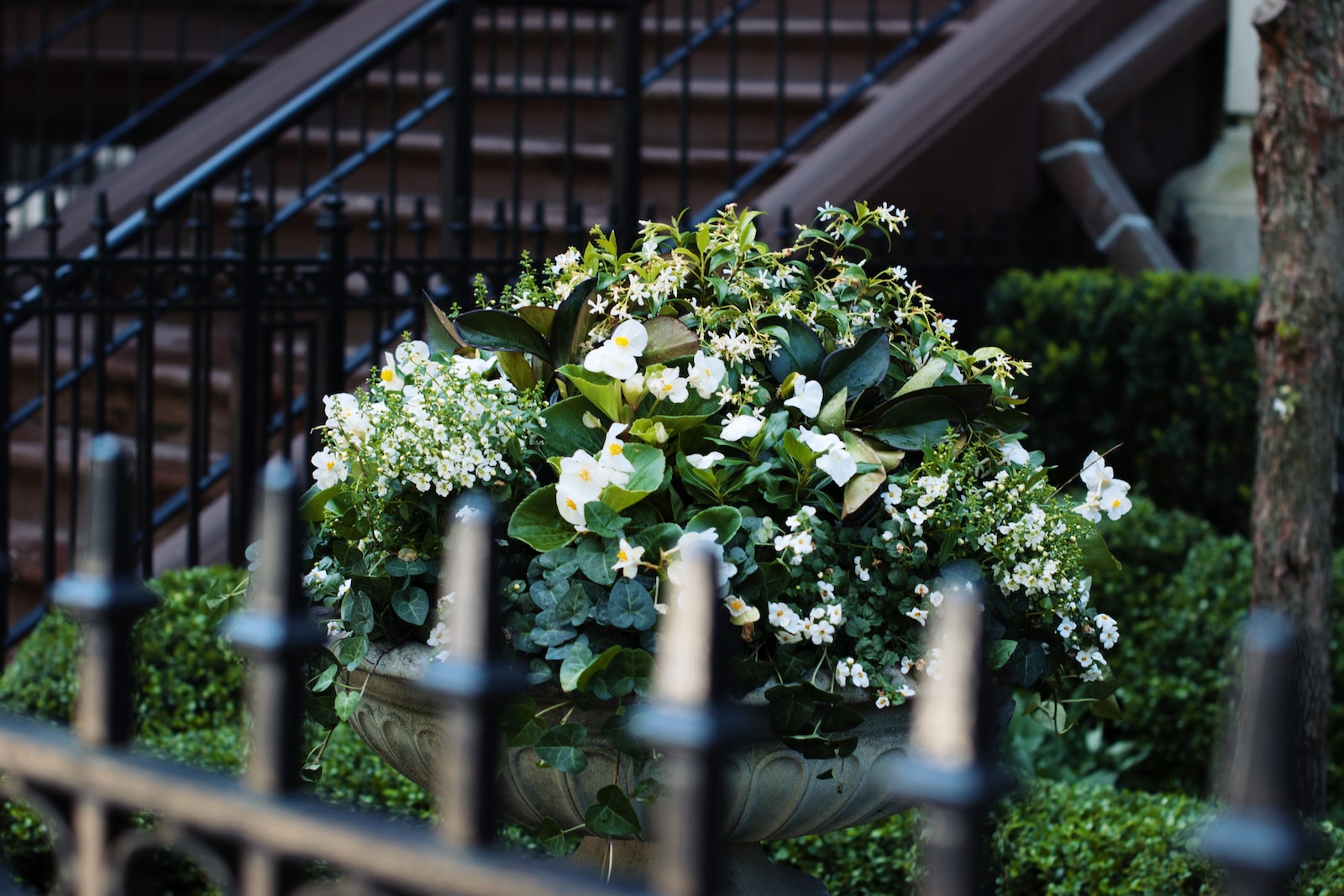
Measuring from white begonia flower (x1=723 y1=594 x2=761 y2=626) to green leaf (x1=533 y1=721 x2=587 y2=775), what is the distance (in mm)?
253

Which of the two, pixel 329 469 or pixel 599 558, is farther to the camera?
pixel 329 469

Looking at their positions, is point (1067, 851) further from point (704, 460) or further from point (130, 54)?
point (130, 54)

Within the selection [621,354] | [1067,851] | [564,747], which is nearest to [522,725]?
[564,747]

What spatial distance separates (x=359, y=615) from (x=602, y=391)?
47 cm

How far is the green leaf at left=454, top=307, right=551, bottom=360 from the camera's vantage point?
235 cm

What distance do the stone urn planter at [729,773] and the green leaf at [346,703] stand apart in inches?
1.4

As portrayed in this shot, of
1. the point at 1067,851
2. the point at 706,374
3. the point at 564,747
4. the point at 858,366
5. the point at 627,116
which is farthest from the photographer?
the point at 627,116

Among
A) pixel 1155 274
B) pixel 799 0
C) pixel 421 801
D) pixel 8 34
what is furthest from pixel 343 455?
pixel 8 34

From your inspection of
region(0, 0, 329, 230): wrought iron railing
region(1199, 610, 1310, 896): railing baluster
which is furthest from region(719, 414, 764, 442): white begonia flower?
region(0, 0, 329, 230): wrought iron railing

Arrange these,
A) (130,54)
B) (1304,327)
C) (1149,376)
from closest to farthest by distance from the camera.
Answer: (1304,327)
(1149,376)
(130,54)

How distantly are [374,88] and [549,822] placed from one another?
6.31 metres

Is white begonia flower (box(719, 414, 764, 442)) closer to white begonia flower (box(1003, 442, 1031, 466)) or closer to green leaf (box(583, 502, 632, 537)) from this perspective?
green leaf (box(583, 502, 632, 537))

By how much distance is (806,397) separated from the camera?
7.36 ft

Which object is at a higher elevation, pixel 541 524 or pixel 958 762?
pixel 541 524
